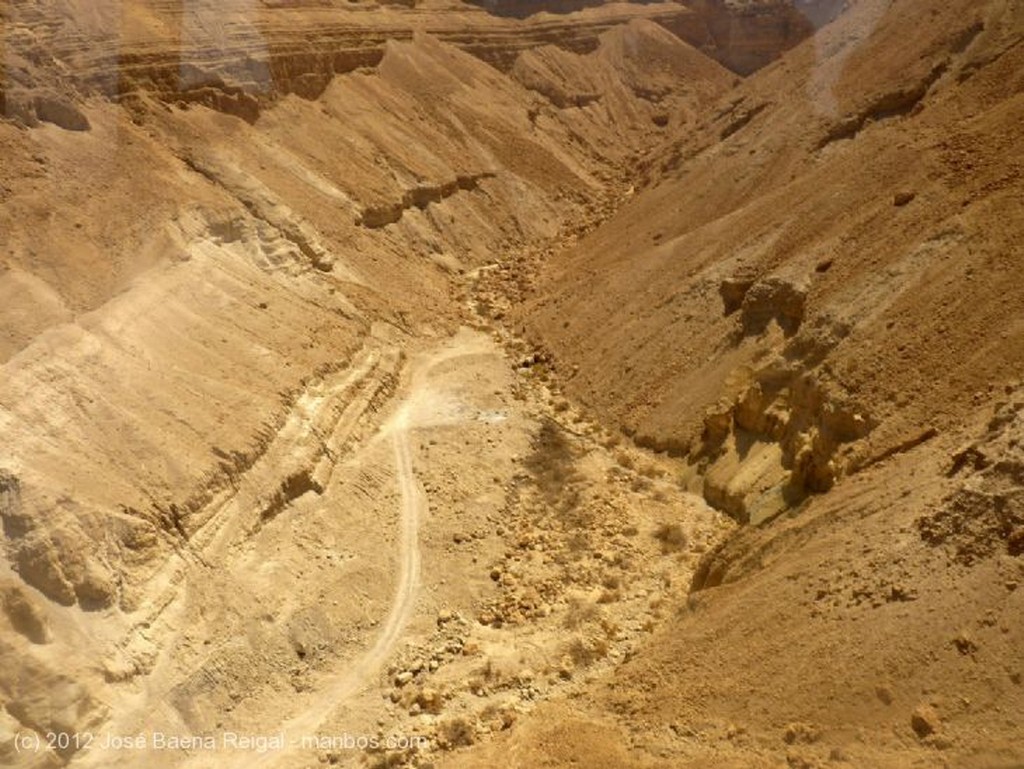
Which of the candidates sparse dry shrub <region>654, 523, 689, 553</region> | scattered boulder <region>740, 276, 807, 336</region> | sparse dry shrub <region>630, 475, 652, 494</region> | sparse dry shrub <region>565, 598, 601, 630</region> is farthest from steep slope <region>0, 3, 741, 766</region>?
scattered boulder <region>740, 276, 807, 336</region>

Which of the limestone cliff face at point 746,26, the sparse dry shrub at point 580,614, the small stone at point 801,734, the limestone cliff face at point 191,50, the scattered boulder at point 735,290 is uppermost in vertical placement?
the limestone cliff face at point 746,26

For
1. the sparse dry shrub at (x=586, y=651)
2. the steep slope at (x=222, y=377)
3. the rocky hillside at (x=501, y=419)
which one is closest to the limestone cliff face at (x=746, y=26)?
the rocky hillside at (x=501, y=419)

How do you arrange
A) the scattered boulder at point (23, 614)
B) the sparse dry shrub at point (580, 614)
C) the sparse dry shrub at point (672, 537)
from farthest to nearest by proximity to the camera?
the sparse dry shrub at point (672, 537) → the sparse dry shrub at point (580, 614) → the scattered boulder at point (23, 614)

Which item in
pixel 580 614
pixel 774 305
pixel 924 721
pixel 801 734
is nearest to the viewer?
pixel 924 721

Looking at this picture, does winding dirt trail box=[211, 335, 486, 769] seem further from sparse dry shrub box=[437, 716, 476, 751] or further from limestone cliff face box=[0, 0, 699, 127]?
limestone cliff face box=[0, 0, 699, 127]

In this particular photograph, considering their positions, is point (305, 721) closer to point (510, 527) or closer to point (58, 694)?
point (58, 694)

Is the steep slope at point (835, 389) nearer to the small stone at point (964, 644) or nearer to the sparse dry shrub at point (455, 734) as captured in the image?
the small stone at point (964, 644)

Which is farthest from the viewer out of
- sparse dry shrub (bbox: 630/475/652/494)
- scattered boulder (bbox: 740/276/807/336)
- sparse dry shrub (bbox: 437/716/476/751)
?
scattered boulder (bbox: 740/276/807/336)

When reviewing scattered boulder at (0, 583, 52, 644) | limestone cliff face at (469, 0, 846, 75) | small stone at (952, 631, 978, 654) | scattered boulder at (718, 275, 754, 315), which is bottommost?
scattered boulder at (0, 583, 52, 644)

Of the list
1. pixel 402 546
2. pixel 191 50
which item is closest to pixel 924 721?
pixel 402 546

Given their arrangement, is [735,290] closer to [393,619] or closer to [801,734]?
[393,619]

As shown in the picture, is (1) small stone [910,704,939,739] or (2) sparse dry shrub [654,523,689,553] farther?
(2) sparse dry shrub [654,523,689,553]
